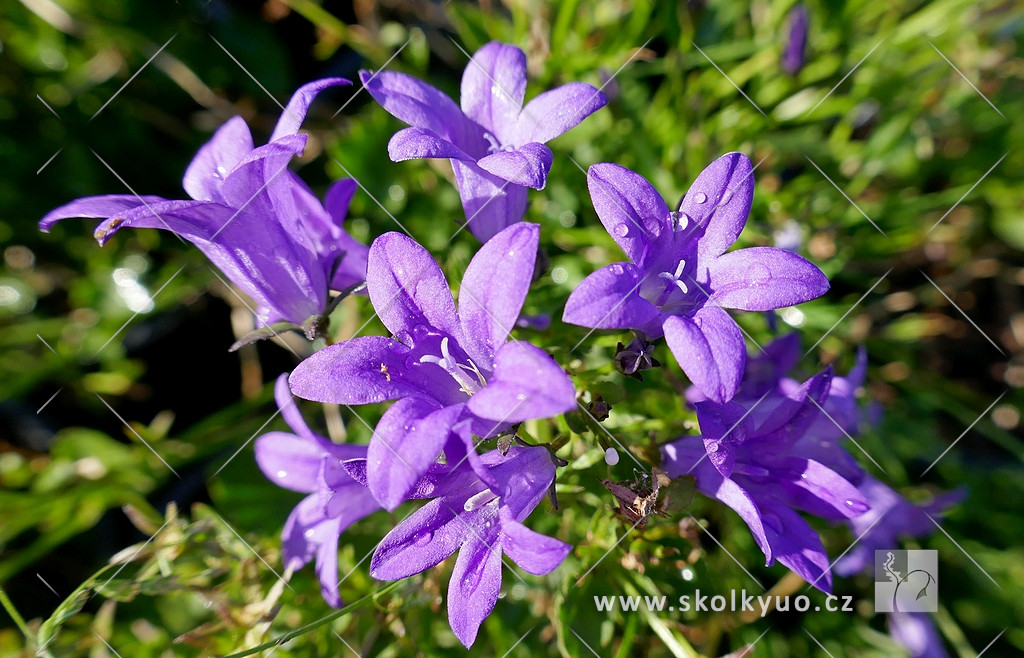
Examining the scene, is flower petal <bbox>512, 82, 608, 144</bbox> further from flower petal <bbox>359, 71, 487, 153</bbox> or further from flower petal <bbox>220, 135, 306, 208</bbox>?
flower petal <bbox>220, 135, 306, 208</bbox>

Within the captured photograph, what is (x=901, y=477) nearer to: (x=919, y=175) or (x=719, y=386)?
(x=919, y=175)

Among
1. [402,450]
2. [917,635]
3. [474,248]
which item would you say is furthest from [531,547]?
[917,635]

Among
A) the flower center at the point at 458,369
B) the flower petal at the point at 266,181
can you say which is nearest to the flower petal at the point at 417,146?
the flower petal at the point at 266,181

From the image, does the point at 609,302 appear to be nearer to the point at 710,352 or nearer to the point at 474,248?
the point at 710,352

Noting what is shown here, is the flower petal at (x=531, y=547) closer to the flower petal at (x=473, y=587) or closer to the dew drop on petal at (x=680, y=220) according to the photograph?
the flower petal at (x=473, y=587)

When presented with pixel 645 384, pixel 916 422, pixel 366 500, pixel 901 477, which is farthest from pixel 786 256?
pixel 916 422

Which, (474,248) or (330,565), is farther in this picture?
(474,248)
